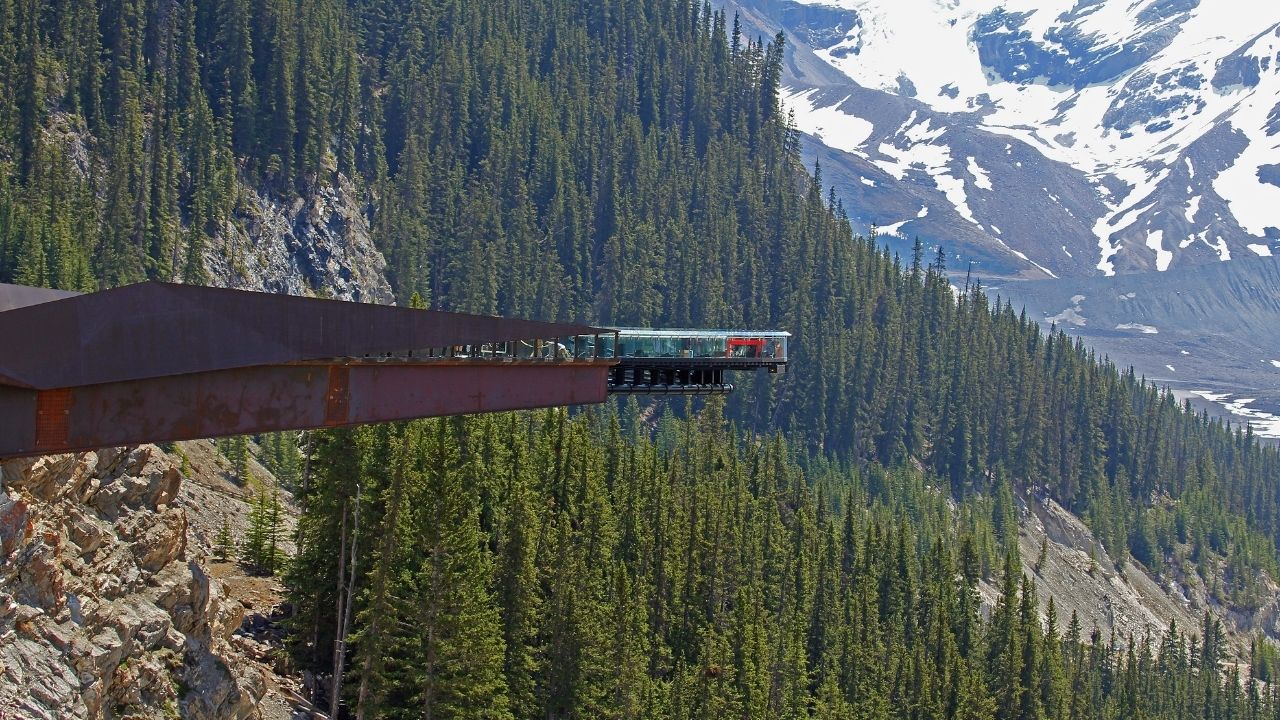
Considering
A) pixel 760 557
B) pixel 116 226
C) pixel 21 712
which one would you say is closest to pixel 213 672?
pixel 21 712

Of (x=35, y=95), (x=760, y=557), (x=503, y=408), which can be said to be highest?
(x=35, y=95)

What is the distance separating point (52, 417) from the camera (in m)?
30.7

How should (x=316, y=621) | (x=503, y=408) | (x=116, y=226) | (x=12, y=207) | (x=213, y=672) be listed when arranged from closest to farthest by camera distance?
(x=503, y=408) → (x=213, y=672) → (x=316, y=621) → (x=12, y=207) → (x=116, y=226)

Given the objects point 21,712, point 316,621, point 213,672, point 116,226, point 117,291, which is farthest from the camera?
point 116,226

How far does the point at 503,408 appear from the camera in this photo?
43625 millimetres

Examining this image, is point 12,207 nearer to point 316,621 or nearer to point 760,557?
point 760,557

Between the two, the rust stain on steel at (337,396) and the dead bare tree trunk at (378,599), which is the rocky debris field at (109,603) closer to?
the dead bare tree trunk at (378,599)

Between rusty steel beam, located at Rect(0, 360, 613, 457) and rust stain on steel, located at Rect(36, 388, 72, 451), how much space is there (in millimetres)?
20

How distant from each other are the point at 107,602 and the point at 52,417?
13.3 meters

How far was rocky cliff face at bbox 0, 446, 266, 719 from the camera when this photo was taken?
124 ft

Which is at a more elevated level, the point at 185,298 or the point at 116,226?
the point at 116,226

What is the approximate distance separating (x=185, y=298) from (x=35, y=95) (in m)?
150

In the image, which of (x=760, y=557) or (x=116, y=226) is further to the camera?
(x=116, y=226)

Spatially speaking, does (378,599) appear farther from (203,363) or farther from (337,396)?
(203,363)
